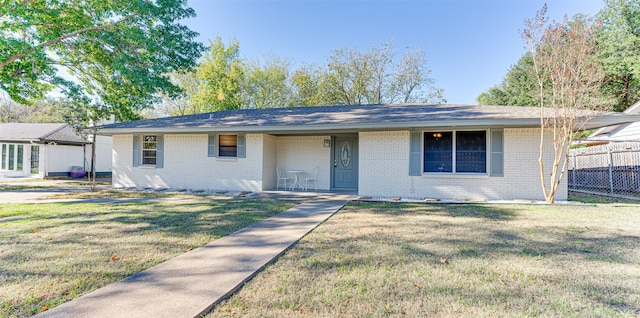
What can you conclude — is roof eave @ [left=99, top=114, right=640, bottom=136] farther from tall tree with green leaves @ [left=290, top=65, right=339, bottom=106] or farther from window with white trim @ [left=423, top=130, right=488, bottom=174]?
tall tree with green leaves @ [left=290, top=65, right=339, bottom=106]

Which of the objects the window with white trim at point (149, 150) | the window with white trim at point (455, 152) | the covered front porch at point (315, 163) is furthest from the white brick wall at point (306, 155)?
the window with white trim at point (149, 150)

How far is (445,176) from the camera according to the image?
905 cm

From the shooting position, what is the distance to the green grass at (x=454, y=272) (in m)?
2.48

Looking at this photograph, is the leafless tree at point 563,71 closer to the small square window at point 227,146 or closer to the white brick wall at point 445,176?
the white brick wall at point 445,176

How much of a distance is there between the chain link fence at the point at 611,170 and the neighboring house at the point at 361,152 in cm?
325

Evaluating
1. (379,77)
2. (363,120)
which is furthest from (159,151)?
(379,77)

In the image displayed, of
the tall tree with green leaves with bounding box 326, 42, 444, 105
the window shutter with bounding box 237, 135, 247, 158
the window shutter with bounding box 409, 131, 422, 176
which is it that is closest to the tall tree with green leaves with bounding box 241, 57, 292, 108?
the tall tree with green leaves with bounding box 326, 42, 444, 105

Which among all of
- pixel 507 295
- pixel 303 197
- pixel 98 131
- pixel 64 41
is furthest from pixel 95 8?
pixel 507 295

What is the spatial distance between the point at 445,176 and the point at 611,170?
6.37m

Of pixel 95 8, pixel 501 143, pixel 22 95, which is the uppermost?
pixel 95 8

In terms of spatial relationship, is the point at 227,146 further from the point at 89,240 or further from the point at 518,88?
the point at 518,88

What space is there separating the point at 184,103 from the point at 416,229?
27998 mm

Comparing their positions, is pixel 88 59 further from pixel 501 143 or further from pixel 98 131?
pixel 501 143

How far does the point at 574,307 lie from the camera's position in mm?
2490
